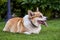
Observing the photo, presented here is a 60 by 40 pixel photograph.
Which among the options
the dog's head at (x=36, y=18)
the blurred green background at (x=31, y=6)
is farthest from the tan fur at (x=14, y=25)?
the blurred green background at (x=31, y=6)

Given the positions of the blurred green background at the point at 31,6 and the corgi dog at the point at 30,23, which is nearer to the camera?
the corgi dog at the point at 30,23

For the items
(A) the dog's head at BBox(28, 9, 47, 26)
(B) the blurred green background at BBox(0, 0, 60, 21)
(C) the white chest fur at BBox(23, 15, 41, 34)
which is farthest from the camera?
(B) the blurred green background at BBox(0, 0, 60, 21)

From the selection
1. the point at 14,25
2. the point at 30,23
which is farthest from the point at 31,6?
the point at 30,23

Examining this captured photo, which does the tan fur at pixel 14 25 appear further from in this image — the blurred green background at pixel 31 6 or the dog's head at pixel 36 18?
the blurred green background at pixel 31 6

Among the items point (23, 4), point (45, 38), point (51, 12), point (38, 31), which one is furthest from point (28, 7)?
point (45, 38)

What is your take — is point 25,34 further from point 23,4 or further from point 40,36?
point 23,4

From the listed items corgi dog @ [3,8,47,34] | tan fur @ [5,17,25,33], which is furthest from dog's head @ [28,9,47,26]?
tan fur @ [5,17,25,33]

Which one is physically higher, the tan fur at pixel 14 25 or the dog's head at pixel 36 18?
the dog's head at pixel 36 18

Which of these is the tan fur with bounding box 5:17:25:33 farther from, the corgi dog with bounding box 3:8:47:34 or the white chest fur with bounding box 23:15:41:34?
the white chest fur with bounding box 23:15:41:34

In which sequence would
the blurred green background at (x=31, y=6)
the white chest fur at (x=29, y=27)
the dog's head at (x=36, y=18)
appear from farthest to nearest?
the blurred green background at (x=31, y=6) < the white chest fur at (x=29, y=27) < the dog's head at (x=36, y=18)

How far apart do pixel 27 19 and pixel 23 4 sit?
5893 millimetres

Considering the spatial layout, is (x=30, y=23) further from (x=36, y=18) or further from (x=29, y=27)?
(x=36, y=18)

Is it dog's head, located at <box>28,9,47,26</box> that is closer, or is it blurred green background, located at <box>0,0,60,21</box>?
dog's head, located at <box>28,9,47,26</box>

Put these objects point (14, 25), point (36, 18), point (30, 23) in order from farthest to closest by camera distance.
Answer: point (14, 25), point (30, 23), point (36, 18)
